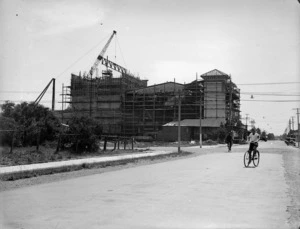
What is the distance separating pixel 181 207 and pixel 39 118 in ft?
116

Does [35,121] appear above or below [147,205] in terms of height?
above

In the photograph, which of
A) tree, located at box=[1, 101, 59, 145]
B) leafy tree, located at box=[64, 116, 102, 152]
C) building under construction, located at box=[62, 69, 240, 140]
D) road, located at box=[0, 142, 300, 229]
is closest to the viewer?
road, located at box=[0, 142, 300, 229]

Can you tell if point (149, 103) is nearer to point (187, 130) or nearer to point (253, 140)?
point (187, 130)

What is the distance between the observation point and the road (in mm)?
6586

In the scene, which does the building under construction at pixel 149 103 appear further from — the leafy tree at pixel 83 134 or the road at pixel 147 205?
the road at pixel 147 205

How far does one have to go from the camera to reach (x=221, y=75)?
288 ft

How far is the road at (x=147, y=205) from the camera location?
659cm

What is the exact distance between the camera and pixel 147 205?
26.6ft

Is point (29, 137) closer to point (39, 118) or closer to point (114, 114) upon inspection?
point (39, 118)

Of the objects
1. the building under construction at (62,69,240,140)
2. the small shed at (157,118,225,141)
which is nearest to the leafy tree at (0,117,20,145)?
the small shed at (157,118,225,141)

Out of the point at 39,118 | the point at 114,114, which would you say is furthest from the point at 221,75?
the point at 39,118

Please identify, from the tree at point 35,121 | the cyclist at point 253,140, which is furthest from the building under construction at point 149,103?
the cyclist at point 253,140

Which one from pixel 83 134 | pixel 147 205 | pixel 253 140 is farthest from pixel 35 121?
pixel 147 205

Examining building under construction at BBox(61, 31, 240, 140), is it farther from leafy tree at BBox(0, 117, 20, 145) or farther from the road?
the road
